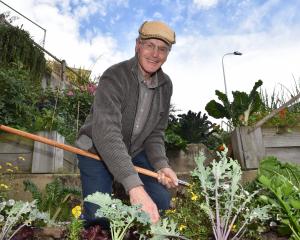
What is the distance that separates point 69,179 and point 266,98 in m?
4.00

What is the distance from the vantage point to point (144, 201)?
1.73 meters

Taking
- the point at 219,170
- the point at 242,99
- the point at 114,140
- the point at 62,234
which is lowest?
the point at 62,234

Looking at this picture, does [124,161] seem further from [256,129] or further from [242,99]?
[242,99]

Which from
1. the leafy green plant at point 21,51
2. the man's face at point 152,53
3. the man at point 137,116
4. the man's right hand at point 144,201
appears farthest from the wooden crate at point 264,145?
the leafy green plant at point 21,51

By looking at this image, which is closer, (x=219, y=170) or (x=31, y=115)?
(x=219, y=170)

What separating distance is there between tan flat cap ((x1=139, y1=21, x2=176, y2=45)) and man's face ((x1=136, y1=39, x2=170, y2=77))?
4cm

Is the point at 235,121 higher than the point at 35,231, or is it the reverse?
the point at 235,121

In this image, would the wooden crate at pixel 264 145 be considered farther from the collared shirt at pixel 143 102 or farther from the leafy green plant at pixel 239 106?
the collared shirt at pixel 143 102

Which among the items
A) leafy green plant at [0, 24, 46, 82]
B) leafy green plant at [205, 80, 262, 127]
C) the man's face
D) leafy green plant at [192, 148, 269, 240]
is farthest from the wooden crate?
leafy green plant at [0, 24, 46, 82]

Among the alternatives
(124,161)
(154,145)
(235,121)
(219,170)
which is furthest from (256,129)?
(219,170)

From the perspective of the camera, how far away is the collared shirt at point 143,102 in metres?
2.78

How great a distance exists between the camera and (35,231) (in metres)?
2.09

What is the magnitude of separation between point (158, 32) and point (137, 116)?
0.58 meters

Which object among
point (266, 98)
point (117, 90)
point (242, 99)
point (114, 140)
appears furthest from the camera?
point (266, 98)
